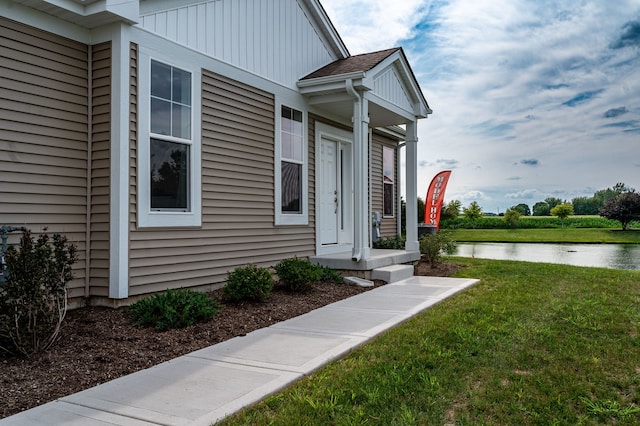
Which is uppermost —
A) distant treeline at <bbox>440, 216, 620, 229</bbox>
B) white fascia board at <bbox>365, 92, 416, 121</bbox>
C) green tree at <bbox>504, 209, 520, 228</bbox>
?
white fascia board at <bbox>365, 92, 416, 121</bbox>

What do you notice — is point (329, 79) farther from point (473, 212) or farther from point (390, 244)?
point (473, 212)

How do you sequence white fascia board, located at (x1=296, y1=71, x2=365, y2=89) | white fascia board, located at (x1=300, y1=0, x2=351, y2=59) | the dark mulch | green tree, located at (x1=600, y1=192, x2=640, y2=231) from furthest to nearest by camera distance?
green tree, located at (x1=600, y1=192, x2=640, y2=231) < white fascia board, located at (x1=300, y1=0, x2=351, y2=59) < white fascia board, located at (x1=296, y1=71, x2=365, y2=89) < the dark mulch

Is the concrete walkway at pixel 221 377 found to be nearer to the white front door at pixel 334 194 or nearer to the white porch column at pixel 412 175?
the white front door at pixel 334 194

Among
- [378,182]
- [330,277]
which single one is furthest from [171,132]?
[378,182]

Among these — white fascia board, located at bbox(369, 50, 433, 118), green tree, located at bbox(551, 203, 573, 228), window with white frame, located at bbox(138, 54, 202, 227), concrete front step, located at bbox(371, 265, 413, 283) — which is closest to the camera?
window with white frame, located at bbox(138, 54, 202, 227)

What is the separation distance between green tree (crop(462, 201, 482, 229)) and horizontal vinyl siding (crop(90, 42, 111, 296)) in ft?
104

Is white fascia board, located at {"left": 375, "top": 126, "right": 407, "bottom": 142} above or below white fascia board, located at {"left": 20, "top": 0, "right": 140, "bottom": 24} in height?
above

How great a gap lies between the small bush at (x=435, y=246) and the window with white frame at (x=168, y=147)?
18.3ft

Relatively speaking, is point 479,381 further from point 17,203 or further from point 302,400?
point 17,203

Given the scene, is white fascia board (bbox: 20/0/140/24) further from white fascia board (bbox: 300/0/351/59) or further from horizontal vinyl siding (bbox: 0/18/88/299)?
white fascia board (bbox: 300/0/351/59)

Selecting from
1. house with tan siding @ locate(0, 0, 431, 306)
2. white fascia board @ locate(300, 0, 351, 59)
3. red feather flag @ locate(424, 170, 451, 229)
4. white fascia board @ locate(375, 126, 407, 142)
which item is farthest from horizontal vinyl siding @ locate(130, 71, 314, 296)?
red feather flag @ locate(424, 170, 451, 229)

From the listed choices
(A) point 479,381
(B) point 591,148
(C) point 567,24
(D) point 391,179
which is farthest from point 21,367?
(B) point 591,148

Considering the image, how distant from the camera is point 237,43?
23.3ft

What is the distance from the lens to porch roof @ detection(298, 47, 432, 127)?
26.7 feet
